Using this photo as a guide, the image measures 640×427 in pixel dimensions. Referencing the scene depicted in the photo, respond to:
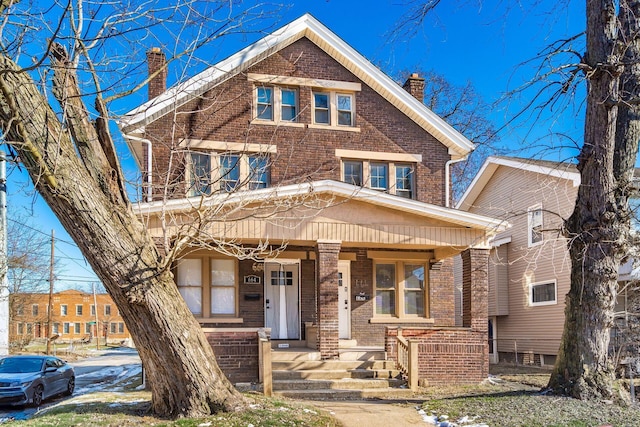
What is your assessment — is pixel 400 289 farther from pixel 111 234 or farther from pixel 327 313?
pixel 111 234

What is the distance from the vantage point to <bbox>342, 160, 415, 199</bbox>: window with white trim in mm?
15664

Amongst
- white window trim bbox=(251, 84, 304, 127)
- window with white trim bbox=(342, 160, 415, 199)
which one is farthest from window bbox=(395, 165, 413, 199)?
white window trim bbox=(251, 84, 304, 127)

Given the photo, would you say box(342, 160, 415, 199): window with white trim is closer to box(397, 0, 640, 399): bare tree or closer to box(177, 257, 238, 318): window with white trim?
box(177, 257, 238, 318): window with white trim

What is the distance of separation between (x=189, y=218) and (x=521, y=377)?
9838 mm

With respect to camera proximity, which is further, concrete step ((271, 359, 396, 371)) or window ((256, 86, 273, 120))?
window ((256, 86, 273, 120))

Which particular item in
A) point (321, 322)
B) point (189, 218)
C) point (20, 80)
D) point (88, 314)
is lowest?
point (88, 314)

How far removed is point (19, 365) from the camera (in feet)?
46.2

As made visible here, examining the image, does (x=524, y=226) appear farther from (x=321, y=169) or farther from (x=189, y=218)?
(x=189, y=218)

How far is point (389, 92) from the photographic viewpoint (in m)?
15.9

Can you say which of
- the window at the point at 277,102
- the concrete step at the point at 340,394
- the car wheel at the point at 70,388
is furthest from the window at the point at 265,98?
the car wheel at the point at 70,388

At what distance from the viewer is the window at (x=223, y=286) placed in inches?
569

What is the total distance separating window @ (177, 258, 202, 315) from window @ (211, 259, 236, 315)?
0.35 m

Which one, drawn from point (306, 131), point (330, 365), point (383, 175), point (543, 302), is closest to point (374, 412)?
point (330, 365)

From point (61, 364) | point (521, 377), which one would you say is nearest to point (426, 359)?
point (521, 377)
